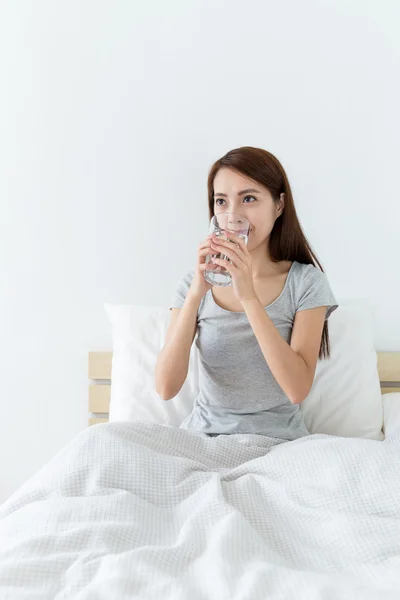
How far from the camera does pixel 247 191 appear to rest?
154 centimetres

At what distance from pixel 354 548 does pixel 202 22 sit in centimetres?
156

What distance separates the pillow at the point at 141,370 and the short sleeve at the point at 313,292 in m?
0.35

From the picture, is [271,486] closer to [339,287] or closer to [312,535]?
[312,535]

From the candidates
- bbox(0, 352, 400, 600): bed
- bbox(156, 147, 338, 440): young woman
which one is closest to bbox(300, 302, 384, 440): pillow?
bbox(156, 147, 338, 440): young woman

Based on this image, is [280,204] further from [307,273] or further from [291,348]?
[291,348]

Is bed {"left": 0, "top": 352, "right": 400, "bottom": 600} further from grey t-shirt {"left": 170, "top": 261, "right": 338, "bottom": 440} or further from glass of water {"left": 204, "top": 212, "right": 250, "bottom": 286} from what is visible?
glass of water {"left": 204, "top": 212, "right": 250, "bottom": 286}

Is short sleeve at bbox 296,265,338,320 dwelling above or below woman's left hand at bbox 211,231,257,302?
below

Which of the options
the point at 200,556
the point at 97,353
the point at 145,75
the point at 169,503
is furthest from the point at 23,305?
the point at 200,556

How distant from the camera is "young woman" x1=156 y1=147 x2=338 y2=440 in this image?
4.99ft

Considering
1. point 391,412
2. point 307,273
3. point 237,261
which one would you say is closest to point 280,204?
point 307,273

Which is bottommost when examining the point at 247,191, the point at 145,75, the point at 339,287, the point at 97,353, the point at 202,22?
the point at 97,353

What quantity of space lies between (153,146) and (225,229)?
0.70 m

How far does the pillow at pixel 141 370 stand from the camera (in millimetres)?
1754

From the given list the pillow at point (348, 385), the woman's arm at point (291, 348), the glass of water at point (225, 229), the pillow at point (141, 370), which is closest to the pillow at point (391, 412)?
the pillow at point (348, 385)
